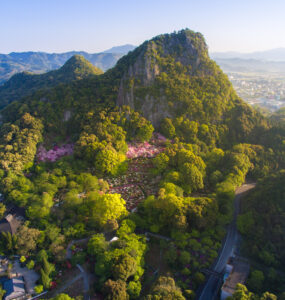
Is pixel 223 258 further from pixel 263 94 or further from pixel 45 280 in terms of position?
pixel 263 94

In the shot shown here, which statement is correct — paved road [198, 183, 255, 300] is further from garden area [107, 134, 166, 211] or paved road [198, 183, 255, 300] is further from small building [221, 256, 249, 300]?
garden area [107, 134, 166, 211]

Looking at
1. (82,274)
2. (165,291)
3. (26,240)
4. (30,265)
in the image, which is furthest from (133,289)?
(26,240)

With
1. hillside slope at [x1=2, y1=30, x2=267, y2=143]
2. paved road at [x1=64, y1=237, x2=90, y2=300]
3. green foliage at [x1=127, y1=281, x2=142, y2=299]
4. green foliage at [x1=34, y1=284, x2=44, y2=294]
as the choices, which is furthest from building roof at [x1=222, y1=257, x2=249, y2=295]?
hillside slope at [x1=2, y1=30, x2=267, y2=143]

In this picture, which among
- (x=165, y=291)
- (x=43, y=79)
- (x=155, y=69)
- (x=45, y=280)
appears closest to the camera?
(x=165, y=291)

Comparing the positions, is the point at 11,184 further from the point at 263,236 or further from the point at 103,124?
the point at 263,236

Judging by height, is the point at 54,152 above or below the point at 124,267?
above

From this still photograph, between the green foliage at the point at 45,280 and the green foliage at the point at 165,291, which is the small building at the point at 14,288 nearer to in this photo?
the green foliage at the point at 45,280
